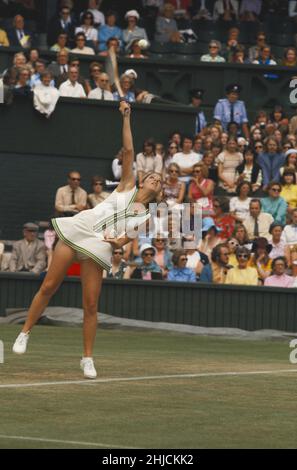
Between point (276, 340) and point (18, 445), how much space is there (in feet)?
35.2

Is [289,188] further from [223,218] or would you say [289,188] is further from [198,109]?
[198,109]

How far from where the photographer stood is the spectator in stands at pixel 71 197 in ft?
68.5

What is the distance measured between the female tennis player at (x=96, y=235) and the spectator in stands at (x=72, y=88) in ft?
37.9

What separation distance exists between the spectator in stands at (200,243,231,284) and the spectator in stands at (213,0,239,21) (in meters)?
10.2

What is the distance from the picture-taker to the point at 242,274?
19062 millimetres

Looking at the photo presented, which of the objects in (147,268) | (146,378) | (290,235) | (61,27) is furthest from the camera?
(61,27)

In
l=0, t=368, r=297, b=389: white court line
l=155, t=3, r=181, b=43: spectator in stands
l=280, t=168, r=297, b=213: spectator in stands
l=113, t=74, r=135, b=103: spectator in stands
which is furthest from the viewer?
l=155, t=3, r=181, b=43: spectator in stands

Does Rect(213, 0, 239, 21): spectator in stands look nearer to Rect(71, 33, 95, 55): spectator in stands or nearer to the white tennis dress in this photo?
Rect(71, 33, 95, 55): spectator in stands

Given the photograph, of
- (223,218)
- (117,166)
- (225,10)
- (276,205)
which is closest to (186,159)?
(117,166)

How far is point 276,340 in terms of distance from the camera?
1797 centimetres

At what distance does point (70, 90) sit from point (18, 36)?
243 centimetres

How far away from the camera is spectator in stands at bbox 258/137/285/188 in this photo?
2238cm

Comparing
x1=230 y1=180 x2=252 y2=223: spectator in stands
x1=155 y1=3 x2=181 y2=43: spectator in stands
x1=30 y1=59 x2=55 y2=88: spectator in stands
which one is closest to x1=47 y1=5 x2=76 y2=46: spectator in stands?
x1=155 y1=3 x2=181 y2=43: spectator in stands

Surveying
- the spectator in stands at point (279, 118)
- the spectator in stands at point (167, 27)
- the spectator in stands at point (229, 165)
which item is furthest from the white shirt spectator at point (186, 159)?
the spectator in stands at point (167, 27)
